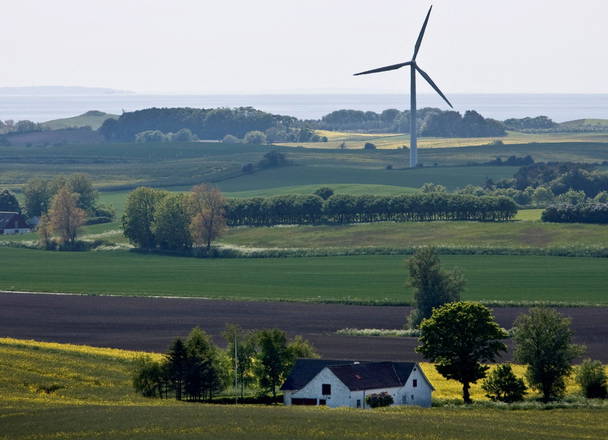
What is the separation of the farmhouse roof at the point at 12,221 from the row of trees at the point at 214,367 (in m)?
118

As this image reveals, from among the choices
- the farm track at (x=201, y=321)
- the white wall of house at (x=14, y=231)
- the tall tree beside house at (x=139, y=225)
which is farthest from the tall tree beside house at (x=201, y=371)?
the white wall of house at (x=14, y=231)

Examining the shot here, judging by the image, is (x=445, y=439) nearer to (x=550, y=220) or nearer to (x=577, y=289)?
(x=577, y=289)

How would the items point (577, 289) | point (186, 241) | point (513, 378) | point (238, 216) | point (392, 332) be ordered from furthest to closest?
point (238, 216) → point (186, 241) → point (577, 289) → point (392, 332) → point (513, 378)

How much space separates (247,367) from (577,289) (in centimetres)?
4887

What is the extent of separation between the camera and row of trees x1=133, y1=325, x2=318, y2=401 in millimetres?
73250

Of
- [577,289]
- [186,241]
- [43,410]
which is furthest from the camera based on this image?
[186,241]

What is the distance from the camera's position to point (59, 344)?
91.2 metres

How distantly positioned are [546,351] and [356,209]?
340 feet

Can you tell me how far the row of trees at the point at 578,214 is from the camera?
16438 cm

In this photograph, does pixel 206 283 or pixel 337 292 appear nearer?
pixel 337 292

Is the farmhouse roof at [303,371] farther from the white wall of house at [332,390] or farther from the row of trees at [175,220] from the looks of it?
the row of trees at [175,220]

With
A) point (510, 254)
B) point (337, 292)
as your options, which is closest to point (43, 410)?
point (337, 292)

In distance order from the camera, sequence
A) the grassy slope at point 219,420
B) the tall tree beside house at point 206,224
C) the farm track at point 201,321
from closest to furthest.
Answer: the grassy slope at point 219,420 < the farm track at point 201,321 < the tall tree beside house at point 206,224

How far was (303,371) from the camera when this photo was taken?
73.2 metres
